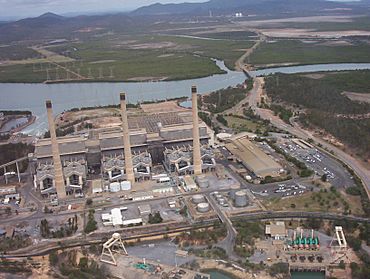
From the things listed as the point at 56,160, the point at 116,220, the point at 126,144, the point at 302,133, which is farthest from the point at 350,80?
the point at 116,220

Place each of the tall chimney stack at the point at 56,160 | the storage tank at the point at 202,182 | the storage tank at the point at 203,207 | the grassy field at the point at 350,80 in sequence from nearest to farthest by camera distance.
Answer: the storage tank at the point at 203,207 → the tall chimney stack at the point at 56,160 → the storage tank at the point at 202,182 → the grassy field at the point at 350,80

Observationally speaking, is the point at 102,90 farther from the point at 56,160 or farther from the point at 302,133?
the point at 56,160

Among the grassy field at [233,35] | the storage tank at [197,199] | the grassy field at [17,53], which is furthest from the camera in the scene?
the grassy field at [233,35]

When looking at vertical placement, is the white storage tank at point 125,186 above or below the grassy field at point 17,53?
below

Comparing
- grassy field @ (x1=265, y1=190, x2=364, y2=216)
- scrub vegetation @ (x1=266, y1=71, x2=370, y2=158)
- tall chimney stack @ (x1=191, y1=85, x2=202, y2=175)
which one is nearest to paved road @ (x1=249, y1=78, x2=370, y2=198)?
scrub vegetation @ (x1=266, y1=71, x2=370, y2=158)

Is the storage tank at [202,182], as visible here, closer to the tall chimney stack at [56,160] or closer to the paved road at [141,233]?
the paved road at [141,233]

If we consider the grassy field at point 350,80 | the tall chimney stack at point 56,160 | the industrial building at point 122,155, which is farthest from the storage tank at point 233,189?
the grassy field at point 350,80
